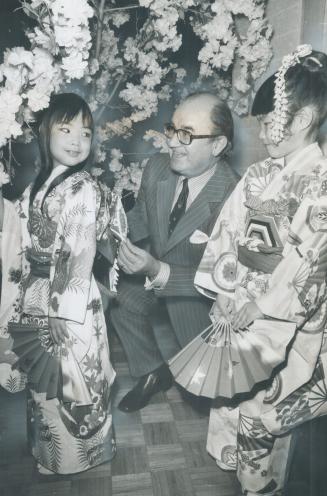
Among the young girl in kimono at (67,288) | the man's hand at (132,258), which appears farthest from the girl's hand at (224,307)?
the young girl in kimono at (67,288)

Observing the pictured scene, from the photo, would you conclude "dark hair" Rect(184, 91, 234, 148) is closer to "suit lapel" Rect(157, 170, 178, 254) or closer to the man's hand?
"suit lapel" Rect(157, 170, 178, 254)

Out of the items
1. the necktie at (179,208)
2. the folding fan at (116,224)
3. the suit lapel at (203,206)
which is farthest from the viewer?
the necktie at (179,208)

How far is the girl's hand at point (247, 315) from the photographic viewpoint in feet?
6.13

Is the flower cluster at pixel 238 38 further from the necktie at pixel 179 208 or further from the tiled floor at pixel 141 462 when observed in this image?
the tiled floor at pixel 141 462

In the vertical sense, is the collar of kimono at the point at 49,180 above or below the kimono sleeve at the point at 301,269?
above

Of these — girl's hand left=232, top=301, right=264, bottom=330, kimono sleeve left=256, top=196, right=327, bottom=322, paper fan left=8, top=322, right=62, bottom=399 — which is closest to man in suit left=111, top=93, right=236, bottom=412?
paper fan left=8, top=322, right=62, bottom=399

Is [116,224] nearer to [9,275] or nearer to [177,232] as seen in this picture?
[177,232]

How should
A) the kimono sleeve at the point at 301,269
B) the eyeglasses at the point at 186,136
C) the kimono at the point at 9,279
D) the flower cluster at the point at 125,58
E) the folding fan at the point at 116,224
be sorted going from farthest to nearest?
the eyeglasses at the point at 186,136 → the folding fan at the point at 116,224 → the kimono at the point at 9,279 → the flower cluster at the point at 125,58 → the kimono sleeve at the point at 301,269

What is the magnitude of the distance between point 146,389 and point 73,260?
1573mm

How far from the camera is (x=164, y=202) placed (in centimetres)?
297

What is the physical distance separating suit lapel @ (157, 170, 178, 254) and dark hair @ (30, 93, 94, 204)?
2.88ft

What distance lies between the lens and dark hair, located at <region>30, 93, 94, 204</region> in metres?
2.08

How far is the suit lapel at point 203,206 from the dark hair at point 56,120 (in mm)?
872

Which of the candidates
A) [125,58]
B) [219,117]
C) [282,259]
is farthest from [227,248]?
[125,58]
